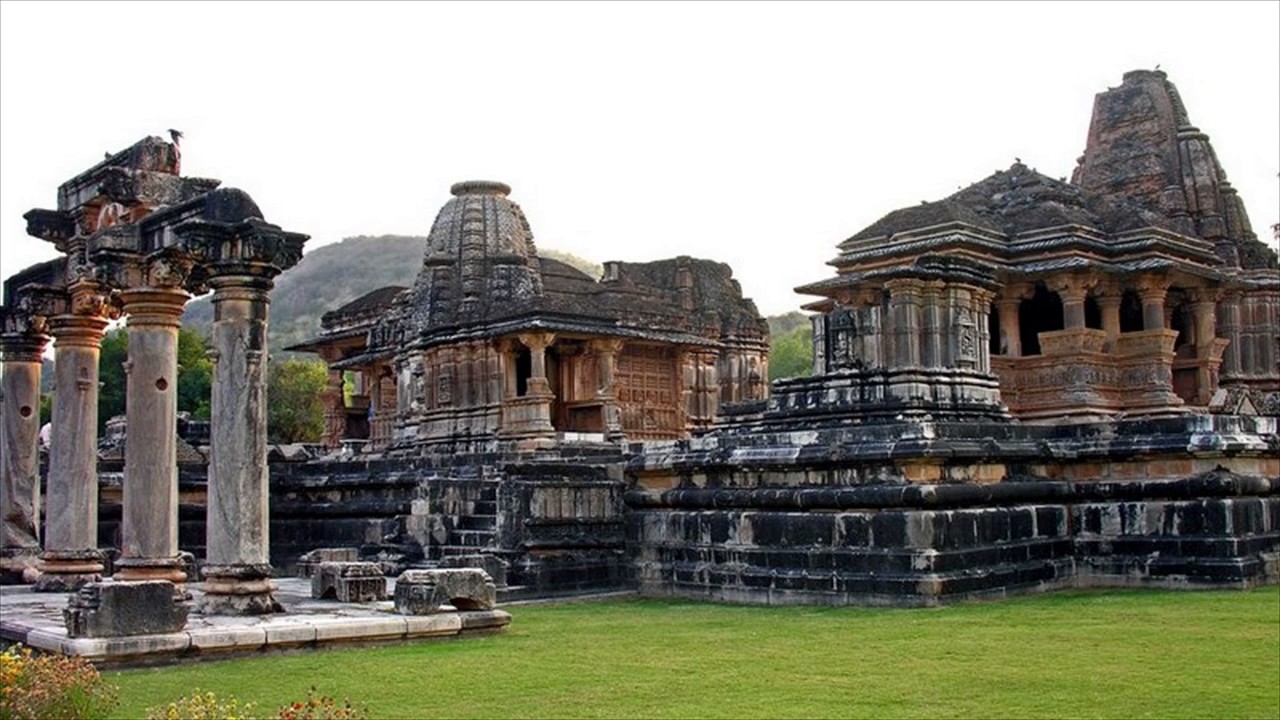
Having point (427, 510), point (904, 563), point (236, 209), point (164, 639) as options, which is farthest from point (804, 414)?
point (164, 639)

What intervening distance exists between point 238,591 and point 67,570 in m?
4.63

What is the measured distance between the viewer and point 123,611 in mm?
10656

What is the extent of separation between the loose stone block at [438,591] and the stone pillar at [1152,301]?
14.4m

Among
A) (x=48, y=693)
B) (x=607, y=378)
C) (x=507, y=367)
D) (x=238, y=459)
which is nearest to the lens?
(x=48, y=693)

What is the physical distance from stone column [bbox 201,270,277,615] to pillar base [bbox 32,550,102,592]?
4.05 meters

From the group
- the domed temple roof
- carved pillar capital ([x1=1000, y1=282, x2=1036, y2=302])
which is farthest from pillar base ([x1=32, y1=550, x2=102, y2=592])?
carved pillar capital ([x1=1000, y1=282, x2=1036, y2=302])

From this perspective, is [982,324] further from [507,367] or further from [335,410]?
[335,410]

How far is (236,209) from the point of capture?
12.6 metres

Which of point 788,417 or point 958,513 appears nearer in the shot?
point 958,513

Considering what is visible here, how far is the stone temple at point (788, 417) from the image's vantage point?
13.3 meters

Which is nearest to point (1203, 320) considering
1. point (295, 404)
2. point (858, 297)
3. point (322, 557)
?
point (858, 297)

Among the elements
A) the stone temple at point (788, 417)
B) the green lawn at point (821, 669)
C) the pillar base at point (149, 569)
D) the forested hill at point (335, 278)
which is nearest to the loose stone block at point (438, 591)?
the green lawn at point (821, 669)

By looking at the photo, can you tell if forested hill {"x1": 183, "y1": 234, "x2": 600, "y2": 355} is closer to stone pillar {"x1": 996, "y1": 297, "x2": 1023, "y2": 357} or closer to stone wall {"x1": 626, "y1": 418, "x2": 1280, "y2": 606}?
stone pillar {"x1": 996, "y1": 297, "x2": 1023, "y2": 357}

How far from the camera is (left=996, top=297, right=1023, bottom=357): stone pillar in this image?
2306 cm
